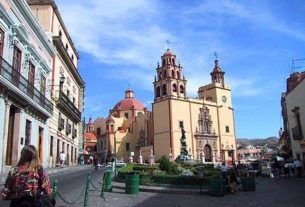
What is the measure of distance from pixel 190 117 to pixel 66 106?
36620 mm

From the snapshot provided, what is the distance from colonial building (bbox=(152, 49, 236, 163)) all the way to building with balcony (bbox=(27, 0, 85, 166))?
26.0 m

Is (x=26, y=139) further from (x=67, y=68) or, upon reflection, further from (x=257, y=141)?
(x=257, y=141)

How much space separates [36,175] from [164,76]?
6282 cm

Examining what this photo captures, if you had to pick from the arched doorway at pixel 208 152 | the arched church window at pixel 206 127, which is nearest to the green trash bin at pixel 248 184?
the arched doorway at pixel 208 152

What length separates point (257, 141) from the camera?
15000 cm

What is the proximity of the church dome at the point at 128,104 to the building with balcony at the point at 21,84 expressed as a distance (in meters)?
58.3

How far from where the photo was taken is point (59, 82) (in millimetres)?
30203

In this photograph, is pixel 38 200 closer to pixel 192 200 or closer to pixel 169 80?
pixel 192 200

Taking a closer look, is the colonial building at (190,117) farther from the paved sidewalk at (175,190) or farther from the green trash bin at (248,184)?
the paved sidewalk at (175,190)

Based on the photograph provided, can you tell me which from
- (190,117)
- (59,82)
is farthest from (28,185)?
(190,117)

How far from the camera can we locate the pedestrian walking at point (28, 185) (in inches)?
180

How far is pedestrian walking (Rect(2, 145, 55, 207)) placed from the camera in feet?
15.0

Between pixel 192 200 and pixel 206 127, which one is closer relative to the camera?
pixel 192 200

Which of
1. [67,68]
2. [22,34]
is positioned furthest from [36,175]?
[67,68]
